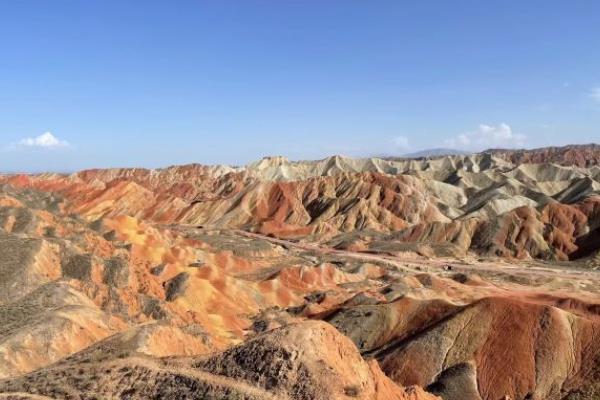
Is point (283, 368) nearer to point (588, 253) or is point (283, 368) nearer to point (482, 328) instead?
point (482, 328)

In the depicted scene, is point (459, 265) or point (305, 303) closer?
point (305, 303)

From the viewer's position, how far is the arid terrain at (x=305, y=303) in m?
24.2

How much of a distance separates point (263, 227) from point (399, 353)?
3745 inches

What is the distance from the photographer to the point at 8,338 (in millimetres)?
31922

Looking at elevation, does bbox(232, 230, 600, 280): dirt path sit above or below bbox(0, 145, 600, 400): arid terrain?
below

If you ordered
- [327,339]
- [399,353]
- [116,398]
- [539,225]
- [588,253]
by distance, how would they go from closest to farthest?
[116,398] < [327,339] < [399,353] < [588,253] < [539,225]

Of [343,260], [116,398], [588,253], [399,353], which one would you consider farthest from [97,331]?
[588,253]

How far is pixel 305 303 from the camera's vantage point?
68.8 metres

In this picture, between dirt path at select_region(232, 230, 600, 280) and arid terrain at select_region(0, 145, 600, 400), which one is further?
dirt path at select_region(232, 230, 600, 280)

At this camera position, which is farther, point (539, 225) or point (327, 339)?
point (539, 225)

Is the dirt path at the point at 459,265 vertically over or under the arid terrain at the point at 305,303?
under

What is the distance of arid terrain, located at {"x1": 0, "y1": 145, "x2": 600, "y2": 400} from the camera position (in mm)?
24219

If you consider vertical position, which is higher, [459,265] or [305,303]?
[305,303]

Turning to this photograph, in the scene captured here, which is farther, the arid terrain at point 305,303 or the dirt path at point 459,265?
the dirt path at point 459,265
